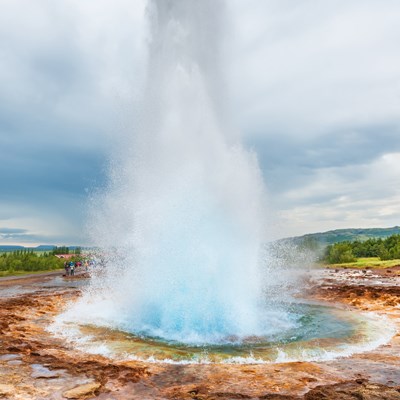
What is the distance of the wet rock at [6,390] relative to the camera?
6.05 meters

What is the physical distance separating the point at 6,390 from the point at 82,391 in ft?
4.17

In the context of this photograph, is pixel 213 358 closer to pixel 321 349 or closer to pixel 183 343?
pixel 183 343

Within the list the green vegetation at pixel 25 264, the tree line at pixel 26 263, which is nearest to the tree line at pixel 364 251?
the tree line at pixel 26 263

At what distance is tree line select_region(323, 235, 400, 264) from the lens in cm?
5456

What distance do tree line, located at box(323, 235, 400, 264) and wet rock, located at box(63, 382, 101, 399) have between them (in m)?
55.1

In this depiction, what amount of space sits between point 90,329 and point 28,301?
25.2ft

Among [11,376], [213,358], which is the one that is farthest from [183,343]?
[11,376]

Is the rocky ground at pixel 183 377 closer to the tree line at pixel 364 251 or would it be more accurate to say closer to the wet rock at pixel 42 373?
the wet rock at pixel 42 373

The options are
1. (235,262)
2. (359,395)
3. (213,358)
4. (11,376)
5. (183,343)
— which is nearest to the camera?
(359,395)

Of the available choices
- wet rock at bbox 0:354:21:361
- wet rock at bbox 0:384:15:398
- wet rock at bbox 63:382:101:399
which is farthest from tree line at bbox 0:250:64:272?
wet rock at bbox 63:382:101:399

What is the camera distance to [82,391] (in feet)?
20.5

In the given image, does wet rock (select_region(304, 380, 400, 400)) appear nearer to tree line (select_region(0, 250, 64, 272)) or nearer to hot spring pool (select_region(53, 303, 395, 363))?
hot spring pool (select_region(53, 303, 395, 363))

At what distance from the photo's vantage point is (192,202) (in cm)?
1360

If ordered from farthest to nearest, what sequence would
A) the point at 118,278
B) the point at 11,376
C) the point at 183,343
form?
the point at 118,278
the point at 183,343
the point at 11,376
